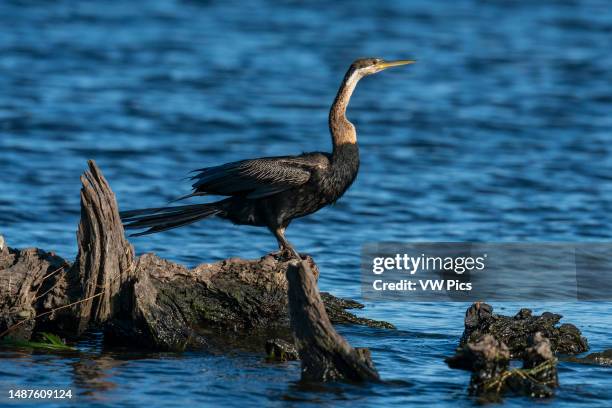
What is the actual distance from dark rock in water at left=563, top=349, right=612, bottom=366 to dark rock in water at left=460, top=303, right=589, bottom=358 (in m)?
0.14

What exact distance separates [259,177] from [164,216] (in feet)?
2.85

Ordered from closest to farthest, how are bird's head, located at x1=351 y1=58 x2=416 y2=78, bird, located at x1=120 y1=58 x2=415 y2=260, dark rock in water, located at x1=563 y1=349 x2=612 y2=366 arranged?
dark rock in water, located at x1=563 y1=349 x2=612 y2=366 → bird, located at x1=120 y1=58 x2=415 y2=260 → bird's head, located at x1=351 y1=58 x2=416 y2=78

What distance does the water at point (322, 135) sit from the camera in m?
8.80

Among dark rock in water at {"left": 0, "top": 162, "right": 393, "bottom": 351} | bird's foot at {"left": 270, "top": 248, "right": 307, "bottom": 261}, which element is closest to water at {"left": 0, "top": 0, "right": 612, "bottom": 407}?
dark rock in water at {"left": 0, "top": 162, "right": 393, "bottom": 351}

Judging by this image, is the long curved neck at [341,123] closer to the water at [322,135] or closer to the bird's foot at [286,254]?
the bird's foot at [286,254]

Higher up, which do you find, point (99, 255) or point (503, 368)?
point (99, 255)

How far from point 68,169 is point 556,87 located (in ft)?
35.2

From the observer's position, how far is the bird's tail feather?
413 inches

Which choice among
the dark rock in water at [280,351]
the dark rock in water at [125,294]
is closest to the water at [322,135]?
the dark rock in water at [280,351]

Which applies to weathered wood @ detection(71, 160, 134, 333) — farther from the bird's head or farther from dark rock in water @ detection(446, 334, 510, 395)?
the bird's head

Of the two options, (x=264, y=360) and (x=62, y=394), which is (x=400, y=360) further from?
(x=62, y=394)

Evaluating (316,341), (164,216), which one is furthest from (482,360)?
(164,216)

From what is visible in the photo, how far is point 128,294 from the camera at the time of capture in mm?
9180

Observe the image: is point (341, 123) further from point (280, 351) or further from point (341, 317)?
point (280, 351)
